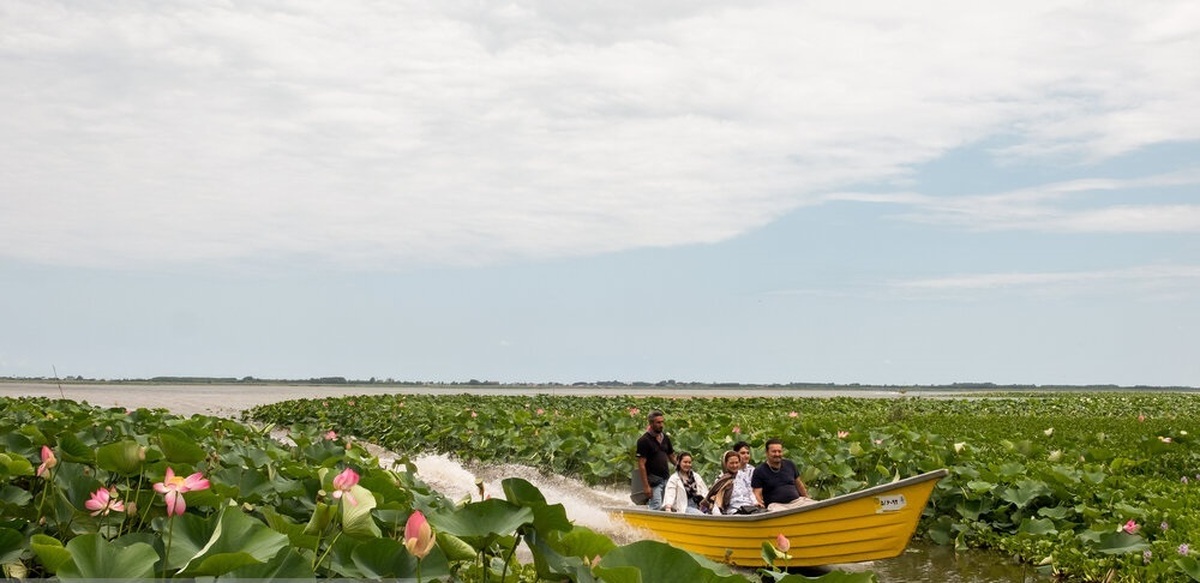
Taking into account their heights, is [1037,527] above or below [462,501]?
below

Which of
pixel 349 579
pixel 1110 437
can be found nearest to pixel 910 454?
pixel 1110 437

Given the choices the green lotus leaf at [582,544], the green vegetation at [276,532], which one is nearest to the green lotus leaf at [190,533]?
the green vegetation at [276,532]

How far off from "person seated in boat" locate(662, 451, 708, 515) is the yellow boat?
37.1 inches

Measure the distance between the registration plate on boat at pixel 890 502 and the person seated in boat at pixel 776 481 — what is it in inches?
40.2

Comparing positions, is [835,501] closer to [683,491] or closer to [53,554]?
[683,491]

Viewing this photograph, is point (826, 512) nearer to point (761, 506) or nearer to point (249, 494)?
point (761, 506)

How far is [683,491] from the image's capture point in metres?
10.5

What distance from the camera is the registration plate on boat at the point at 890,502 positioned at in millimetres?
8945

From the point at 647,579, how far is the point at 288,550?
0.93 m

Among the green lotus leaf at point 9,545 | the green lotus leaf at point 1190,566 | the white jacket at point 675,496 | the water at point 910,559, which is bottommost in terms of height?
the water at point 910,559

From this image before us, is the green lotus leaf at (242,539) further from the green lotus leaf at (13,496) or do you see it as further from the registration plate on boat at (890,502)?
the registration plate on boat at (890,502)

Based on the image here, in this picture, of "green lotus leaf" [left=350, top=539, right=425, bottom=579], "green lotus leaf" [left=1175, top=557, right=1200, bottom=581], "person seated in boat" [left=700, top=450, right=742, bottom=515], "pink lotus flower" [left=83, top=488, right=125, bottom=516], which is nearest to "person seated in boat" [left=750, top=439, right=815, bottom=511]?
"person seated in boat" [left=700, top=450, right=742, bottom=515]

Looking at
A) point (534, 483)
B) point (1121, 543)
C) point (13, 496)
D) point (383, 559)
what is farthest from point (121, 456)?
point (534, 483)

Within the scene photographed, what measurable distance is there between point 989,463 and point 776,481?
3768 millimetres
